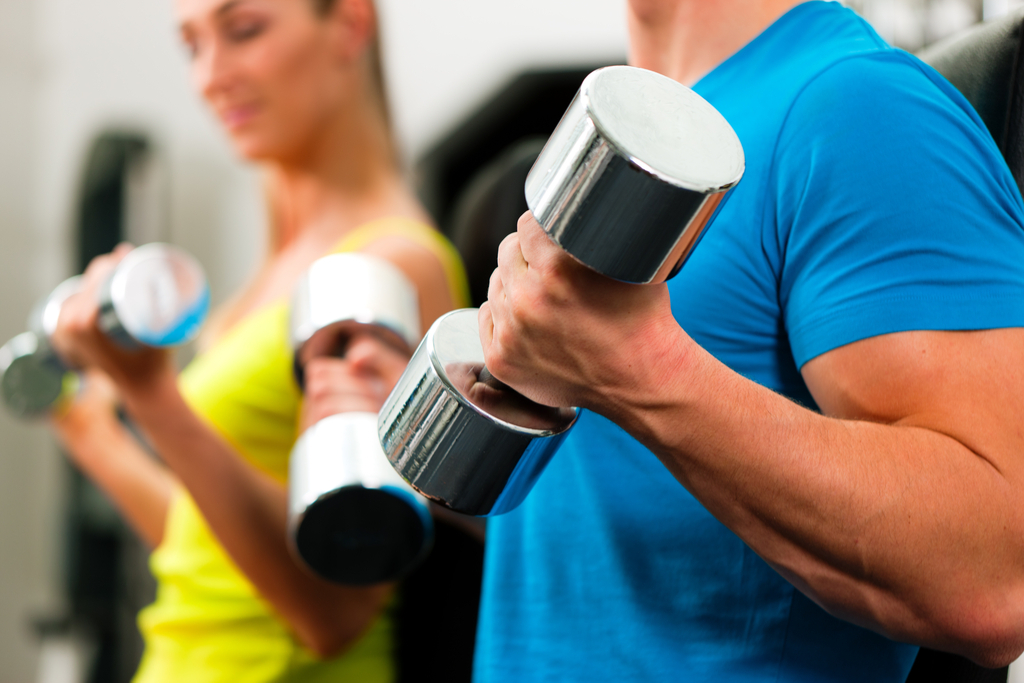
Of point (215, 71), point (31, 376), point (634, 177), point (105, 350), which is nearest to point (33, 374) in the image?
point (31, 376)

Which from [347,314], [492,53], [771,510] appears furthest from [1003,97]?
[492,53]

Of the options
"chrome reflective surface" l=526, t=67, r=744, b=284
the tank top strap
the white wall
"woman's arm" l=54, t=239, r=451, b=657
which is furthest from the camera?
the white wall

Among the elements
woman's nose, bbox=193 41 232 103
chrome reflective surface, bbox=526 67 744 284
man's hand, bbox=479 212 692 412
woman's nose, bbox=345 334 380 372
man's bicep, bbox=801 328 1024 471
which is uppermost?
chrome reflective surface, bbox=526 67 744 284

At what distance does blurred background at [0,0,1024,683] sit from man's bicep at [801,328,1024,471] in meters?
1.85

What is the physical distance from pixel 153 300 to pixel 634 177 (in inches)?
28.5

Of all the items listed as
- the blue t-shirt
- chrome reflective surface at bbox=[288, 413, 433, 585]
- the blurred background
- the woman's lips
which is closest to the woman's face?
the woman's lips

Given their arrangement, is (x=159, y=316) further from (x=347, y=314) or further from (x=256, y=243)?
(x=256, y=243)

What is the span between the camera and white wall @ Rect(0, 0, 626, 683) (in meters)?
3.01

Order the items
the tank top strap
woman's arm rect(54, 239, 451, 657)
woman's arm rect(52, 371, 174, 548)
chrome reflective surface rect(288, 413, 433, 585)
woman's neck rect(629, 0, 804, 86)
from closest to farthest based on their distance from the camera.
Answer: woman's neck rect(629, 0, 804, 86) → chrome reflective surface rect(288, 413, 433, 585) → woman's arm rect(54, 239, 451, 657) → the tank top strap → woman's arm rect(52, 371, 174, 548)

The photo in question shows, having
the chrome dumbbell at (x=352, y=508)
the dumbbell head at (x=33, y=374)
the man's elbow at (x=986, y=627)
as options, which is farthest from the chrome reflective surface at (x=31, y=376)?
the man's elbow at (x=986, y=627)

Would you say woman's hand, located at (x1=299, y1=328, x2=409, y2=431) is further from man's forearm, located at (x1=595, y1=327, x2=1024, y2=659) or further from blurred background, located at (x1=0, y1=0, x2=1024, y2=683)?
blurred background, located at (x1=0, y1=0, x2=1024, y2=683)

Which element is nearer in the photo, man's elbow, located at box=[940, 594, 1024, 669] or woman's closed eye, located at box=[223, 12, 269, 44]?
A: man's elbow, located at box=[940, 594, 1024, 669]

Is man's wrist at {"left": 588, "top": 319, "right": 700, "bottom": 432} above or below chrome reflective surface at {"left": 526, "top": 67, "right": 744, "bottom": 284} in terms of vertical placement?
below

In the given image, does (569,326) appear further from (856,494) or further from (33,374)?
(33,374)
